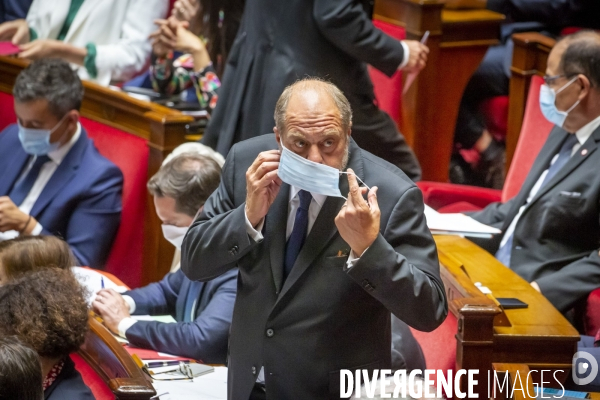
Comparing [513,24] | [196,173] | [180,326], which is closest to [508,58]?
[513,24]

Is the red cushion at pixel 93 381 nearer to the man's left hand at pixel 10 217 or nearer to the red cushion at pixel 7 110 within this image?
the man's left hand at pixel 10 217

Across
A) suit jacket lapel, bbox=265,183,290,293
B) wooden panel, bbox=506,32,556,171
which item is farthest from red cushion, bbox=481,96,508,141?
suit jacket lapel, bbox=265,183,290,293

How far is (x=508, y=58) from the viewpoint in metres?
5.26

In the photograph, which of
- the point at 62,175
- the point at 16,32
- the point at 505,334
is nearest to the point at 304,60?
the point at 62,175

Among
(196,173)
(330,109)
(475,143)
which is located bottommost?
(475,143)

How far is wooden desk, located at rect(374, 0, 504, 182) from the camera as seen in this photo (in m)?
5.07

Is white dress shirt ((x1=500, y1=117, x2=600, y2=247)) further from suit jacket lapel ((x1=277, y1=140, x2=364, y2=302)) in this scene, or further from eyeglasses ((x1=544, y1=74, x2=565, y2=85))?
suit jacket lapel ((x1=277, y1=140, x2=364, y2=302))

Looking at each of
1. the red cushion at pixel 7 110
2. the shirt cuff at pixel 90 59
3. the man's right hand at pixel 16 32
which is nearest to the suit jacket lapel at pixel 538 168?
the shirt cuff at pixel 90 59

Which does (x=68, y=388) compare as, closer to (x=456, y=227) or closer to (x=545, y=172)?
(x=456, y=227)

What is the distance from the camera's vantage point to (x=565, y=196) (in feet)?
11.1

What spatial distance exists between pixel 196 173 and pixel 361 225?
4.25 ft

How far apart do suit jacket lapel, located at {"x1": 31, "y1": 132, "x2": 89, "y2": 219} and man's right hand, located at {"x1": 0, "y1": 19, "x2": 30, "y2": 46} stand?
1.21 meters

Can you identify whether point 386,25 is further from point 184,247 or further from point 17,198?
point 184,247

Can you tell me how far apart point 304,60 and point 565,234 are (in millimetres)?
1168
